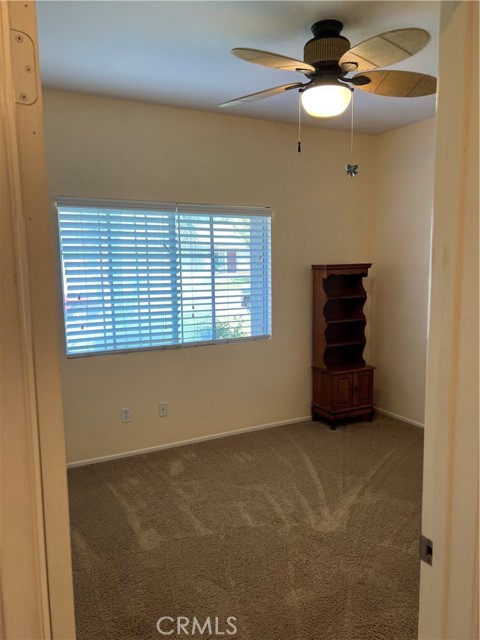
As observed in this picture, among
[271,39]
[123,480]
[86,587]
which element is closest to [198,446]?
[123,480]

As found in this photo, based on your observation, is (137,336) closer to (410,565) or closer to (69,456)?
(69,456)

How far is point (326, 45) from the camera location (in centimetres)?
221

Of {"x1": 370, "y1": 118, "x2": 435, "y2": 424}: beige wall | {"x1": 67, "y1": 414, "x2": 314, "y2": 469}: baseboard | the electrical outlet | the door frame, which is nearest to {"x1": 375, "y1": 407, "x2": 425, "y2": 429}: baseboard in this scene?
{"x1": 370, "y1": 118, "x2": 435, "y2": 424}: beige wall

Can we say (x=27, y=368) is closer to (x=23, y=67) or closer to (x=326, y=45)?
(x=23, y=67)

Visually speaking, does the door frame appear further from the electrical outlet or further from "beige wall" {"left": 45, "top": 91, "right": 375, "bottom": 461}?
the electrical outlet

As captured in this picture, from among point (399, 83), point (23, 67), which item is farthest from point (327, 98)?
point (23, 67)

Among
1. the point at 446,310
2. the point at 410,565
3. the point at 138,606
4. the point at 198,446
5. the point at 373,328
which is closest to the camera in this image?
the point at 446,310

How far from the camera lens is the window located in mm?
3416

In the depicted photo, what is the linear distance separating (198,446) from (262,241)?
→ 193cm

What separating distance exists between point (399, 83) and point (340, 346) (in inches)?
107

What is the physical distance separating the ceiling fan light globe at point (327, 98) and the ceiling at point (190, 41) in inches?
15.3

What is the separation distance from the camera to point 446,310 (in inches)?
33.0

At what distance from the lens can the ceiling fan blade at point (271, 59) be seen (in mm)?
1978

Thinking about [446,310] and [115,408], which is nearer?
[446,310]
